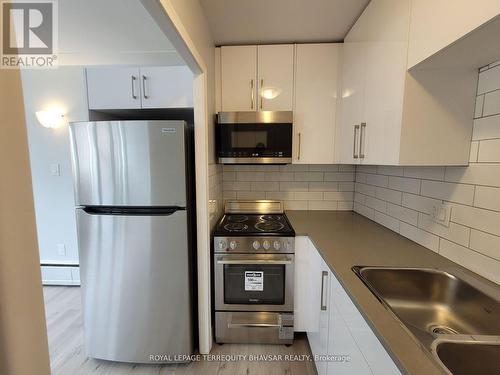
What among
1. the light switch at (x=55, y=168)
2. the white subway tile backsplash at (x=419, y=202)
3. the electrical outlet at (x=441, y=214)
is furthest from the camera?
the light switch at (x=55, y=168)

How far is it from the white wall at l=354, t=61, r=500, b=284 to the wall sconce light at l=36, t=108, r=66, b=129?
3.05m

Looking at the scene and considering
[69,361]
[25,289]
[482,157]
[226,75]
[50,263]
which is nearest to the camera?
[25,289]

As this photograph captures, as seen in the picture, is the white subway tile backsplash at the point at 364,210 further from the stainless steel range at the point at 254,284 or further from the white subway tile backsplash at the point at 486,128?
the white subway tile backsplash at the point at 486,128

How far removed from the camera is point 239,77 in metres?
1.89

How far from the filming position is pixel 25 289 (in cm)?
37

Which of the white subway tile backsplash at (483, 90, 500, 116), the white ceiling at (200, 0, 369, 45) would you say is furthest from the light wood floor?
the white ceiling at (200, 0, 369, 45)

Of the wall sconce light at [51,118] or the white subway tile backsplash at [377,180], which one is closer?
the white subway tile backsplash at [377,180]

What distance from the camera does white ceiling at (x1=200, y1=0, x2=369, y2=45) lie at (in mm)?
1425

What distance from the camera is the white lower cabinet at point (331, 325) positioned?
0.77 meters

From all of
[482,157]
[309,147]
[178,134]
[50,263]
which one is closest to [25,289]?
[178,134]

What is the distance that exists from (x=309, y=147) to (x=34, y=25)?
1.80m

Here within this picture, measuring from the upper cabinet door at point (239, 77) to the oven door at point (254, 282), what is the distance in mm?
1195

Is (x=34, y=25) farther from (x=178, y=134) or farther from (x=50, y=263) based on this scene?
(x=50, y=263)
